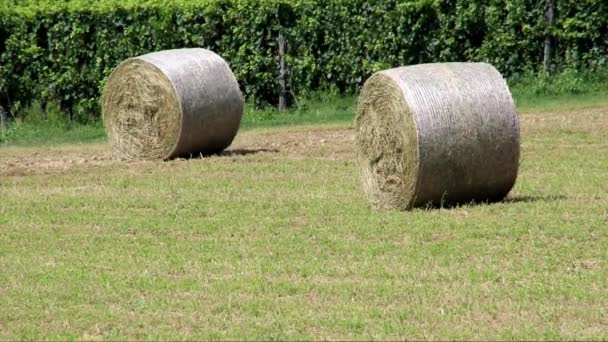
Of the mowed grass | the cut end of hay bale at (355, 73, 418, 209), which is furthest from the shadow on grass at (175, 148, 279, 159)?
the cut end of hay bale at (355, 73, 418, 209)

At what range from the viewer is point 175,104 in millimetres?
20984

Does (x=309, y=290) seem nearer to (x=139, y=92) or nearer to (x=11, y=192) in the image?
Answer: (x=11, y=192)

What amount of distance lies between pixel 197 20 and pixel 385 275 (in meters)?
18.1

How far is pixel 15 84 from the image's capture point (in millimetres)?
28984

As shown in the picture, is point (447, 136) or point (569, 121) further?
point (569, 121)

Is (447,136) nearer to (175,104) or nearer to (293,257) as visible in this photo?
(293,257)

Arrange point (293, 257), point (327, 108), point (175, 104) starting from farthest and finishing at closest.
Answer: point (327, 108), point (175, 104), point (293, 257)

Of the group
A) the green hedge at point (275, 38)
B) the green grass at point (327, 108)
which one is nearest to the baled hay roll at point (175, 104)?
the green grass at point (327, 108)

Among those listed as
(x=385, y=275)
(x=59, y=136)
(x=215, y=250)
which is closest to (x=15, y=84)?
(x=59, y=136)

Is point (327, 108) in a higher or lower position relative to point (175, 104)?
lower

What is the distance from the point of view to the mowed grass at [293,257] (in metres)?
10.1

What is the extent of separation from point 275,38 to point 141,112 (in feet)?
24.0

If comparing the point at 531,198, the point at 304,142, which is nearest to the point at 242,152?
the point at 304,142

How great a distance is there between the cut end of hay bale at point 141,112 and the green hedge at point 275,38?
656cm
